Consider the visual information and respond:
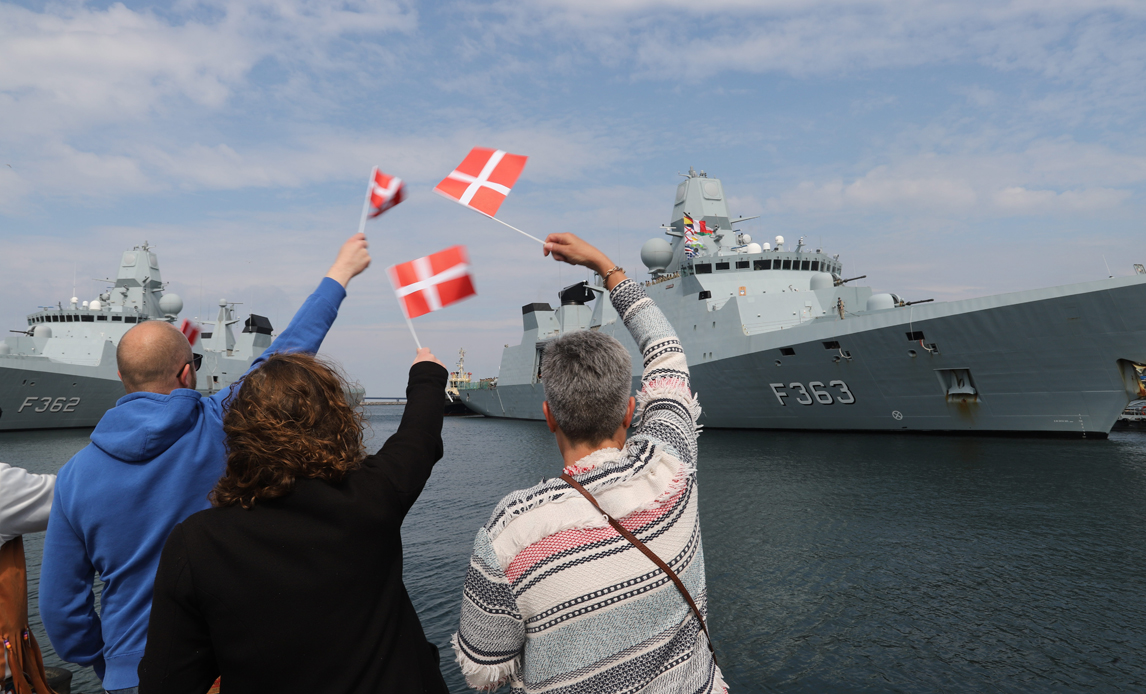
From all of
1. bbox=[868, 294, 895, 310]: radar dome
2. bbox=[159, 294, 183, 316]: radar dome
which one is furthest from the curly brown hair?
bbox=[159, 294, 183, 316]: radar dome

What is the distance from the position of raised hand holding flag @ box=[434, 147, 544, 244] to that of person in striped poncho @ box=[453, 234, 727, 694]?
1.87 meters

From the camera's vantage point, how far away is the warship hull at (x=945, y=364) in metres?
13.5

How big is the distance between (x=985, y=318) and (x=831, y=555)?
32.6 feet

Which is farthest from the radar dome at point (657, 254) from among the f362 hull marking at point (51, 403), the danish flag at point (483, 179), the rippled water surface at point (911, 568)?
the f362 hull marking at point (51, 403)

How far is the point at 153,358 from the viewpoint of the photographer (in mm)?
1692

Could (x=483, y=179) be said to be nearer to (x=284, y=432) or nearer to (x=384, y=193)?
(x=384, y=193)

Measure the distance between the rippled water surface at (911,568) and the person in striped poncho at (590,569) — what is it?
4.04m

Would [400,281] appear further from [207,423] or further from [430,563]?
[430,563]

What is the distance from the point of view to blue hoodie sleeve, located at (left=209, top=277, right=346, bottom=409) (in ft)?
5.93

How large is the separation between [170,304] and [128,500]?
1728 inches

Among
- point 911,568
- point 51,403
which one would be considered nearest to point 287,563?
point 911,568

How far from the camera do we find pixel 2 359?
84.6ft

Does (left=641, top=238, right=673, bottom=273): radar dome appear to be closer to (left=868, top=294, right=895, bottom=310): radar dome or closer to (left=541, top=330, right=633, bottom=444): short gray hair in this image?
(left=868, top=294, right=895, bottom=310): radar dome

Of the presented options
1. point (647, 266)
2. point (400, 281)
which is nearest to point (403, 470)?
point (400, 281)
